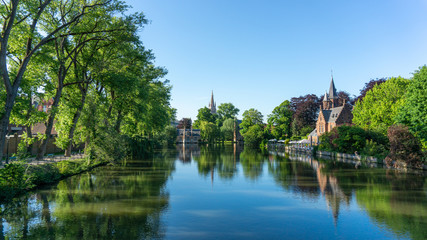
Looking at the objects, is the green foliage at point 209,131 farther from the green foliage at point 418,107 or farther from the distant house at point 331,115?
the green foliage at point 418,107

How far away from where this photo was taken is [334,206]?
37.8 feet

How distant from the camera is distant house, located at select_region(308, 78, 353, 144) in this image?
195 ft

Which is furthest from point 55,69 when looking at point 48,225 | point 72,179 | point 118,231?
point 118,231

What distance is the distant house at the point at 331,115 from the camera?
5931cm

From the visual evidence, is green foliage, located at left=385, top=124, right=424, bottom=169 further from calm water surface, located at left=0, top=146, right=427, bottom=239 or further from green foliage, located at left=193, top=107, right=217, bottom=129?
green foliage, located at left=193, top=107, right=217, bottom=129

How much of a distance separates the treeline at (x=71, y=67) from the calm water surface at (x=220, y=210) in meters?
5.17

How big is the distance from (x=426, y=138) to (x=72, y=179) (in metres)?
26.3

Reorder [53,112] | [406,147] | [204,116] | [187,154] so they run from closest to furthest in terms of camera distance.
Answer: [53,112] < [406,147] < [187,154] < [204,116]

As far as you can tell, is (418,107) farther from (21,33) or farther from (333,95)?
(333,95)

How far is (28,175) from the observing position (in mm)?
13680

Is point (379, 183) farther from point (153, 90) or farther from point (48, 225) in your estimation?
point (153, 90)

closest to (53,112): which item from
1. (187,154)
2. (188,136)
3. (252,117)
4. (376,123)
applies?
(187,154)

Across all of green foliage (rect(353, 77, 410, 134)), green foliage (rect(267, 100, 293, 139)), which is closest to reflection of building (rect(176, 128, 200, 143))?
green foliage (rect(267, 100, 293, 139))

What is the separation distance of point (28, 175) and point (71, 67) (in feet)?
39.5
